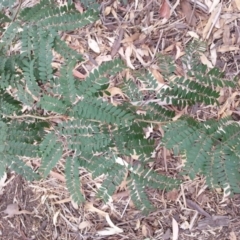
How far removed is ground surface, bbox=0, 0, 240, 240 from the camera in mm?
1861

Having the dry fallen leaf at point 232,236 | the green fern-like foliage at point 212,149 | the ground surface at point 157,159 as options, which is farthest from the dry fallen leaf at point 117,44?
the dry fallen leaf at point 232,236

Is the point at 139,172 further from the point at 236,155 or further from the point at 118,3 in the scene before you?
the point at 118,3

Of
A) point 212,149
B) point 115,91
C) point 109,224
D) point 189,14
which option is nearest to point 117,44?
point 115,91

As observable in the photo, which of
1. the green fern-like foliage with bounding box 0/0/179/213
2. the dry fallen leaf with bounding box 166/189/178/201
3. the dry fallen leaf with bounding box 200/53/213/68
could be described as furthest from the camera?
the dry fallen leaf with bounding box 166/189/178/201

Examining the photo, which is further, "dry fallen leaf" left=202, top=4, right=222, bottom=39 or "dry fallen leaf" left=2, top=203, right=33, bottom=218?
"dry fallen leaf" left=2, top=203, right=33, bottom=218

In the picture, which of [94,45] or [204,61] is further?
[94,45]

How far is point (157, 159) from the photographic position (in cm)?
194

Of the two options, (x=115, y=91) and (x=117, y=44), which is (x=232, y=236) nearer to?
(x=115, y=91)

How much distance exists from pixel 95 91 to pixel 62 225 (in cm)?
95

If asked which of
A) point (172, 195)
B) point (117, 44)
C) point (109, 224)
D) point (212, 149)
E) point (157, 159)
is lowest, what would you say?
point (109, 224)

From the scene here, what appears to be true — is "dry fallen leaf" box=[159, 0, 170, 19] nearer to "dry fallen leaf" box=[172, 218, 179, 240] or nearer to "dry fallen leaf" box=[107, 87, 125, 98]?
"dry fallen leaf" box=[107, 87, 125, 98]

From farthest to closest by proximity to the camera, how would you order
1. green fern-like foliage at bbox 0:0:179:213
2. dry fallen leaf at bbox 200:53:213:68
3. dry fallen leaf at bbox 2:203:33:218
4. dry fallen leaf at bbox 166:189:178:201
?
dry fallen leaf at bbox 2:203:33:218, dry fallen leaf at bbox 166:189:178:201, dry fallen leaf at bbox 200:53:213:68, green fern-like foliage at bbox 0:0:179:213

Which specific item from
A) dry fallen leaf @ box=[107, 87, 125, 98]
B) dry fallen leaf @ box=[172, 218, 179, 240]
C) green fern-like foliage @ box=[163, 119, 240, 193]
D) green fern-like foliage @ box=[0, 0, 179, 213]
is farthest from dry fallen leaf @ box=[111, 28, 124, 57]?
A: dry fallen leaf @ box=[172, 218, 179, 240]

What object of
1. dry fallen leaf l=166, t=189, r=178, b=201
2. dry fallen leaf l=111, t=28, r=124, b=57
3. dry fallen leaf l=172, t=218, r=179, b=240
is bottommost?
dry fallen leaf l=172, t=218, r=179, b=240
